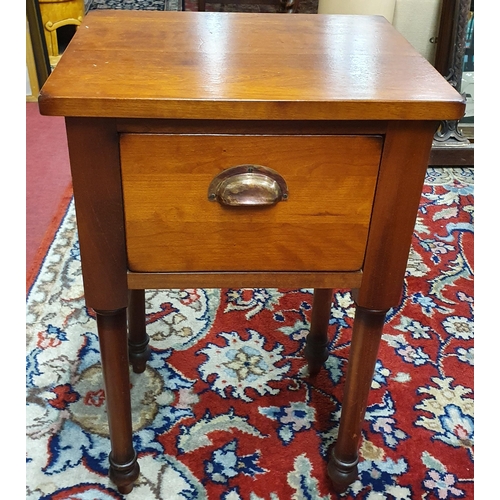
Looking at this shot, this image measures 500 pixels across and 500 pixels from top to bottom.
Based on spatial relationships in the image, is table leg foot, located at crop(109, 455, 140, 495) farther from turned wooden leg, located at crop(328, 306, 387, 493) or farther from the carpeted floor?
the carpeted floor

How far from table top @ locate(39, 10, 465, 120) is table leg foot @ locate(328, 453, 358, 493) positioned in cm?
56

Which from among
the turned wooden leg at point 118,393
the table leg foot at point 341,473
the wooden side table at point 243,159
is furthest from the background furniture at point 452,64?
the turned wooden leg at point 118,393

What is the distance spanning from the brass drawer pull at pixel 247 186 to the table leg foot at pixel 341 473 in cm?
48

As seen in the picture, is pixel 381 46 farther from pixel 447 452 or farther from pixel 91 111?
pixel 447 452

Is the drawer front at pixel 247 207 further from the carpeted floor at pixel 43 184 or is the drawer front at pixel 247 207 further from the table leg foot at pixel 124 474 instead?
the carpeted floor at pixel 43 184

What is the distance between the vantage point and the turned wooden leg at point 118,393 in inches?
31.3

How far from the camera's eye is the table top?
0.62m

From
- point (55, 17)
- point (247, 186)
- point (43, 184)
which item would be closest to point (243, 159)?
point (247, 186)

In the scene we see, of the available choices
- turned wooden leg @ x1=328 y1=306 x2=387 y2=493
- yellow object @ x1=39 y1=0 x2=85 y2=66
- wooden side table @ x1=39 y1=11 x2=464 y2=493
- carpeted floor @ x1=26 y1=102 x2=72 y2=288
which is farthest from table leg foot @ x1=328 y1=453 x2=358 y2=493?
yellow object @ x1=39 y1=0 x2=85 y2=66

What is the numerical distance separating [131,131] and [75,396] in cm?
64

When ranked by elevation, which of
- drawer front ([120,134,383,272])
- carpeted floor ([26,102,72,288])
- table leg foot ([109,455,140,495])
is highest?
drawer front ([120,134,383,272])

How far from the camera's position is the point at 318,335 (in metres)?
1.15

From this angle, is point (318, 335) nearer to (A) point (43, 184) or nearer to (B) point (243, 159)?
(B) point (243, 159)

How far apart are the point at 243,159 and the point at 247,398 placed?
585 mm
